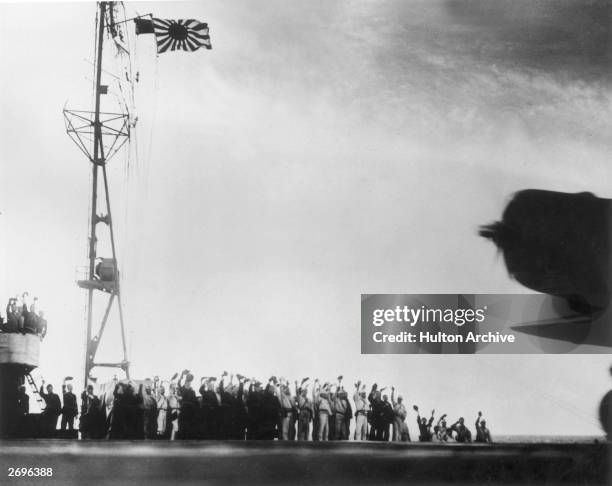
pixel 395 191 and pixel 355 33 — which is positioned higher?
pixel 355 33

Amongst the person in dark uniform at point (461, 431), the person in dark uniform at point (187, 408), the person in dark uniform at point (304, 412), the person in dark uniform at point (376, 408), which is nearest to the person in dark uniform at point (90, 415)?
the person in dark uniform at point (187, 408)

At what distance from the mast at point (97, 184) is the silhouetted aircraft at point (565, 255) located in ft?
14.4

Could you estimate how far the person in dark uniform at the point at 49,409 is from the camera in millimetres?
9195

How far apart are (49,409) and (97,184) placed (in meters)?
2.71

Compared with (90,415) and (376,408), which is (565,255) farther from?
(90,415)

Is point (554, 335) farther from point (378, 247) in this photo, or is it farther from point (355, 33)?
point (355, 33)

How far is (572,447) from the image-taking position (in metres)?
8.55

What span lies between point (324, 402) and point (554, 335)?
8.77ft

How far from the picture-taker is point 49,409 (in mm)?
9234

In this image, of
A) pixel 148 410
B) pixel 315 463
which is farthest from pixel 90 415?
pixel 315 463

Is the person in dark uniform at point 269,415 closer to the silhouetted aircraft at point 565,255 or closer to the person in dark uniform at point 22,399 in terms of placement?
the person in dark uniform at point 22,399

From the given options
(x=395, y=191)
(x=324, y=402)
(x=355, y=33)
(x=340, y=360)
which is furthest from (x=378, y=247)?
(x=355, y=33)

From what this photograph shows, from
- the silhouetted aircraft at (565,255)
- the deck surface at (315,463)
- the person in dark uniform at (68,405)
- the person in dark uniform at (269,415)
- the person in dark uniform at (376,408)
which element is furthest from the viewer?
the person in dark uniform at (68,405)

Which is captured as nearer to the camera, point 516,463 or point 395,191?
point 516,463
